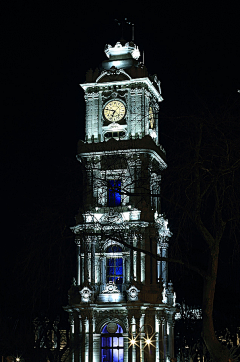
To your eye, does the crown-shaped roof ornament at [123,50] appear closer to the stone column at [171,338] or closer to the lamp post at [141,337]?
the stone column at [171,338]

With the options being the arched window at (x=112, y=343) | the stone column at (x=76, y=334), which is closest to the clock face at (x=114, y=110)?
the stone column at (x=76, y=334)

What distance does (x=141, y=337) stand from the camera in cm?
6175

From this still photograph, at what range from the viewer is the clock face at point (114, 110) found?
68.6m

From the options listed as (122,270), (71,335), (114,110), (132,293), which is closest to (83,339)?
(71,335)

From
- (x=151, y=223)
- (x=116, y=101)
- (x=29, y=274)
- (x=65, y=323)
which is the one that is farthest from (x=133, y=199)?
(x=29, y=274)

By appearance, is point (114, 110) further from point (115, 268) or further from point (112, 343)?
point (112, 343)

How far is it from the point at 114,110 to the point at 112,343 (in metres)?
20.3

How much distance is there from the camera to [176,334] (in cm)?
7550

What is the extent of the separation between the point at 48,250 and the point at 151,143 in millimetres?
49751

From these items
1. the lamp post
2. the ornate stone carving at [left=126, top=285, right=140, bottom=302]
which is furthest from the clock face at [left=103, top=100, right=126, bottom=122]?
the lamp post

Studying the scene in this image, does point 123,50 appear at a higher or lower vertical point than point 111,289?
higher

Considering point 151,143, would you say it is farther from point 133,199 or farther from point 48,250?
point 48,250

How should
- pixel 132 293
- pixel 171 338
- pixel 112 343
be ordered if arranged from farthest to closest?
pixel 171 338, pixel 112 343, pixel 132 293

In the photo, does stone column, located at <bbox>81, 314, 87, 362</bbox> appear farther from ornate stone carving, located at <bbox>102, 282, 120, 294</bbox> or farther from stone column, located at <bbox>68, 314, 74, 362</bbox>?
ornate stone carving, located at <bbox>102, 282, 120, 294</bbox>
